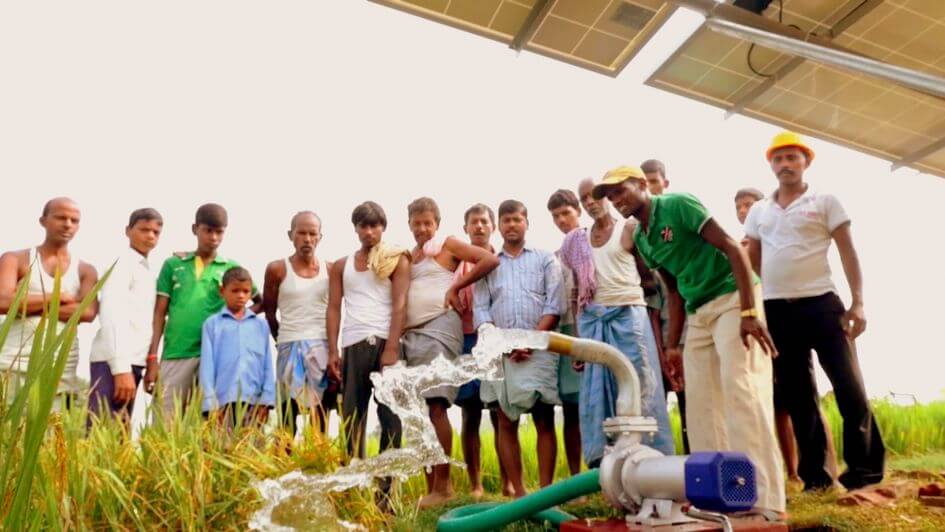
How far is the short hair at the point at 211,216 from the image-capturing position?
199 inches

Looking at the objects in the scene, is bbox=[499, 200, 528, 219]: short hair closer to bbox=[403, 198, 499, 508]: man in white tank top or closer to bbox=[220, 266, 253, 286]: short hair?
bbox=[403, 198, 499, 508]: man in white tank top

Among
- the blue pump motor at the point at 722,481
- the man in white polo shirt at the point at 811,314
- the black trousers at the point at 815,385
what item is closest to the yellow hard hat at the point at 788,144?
the man in white polo shirt at the point at 811,314

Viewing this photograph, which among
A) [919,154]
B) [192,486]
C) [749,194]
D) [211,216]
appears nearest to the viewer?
[192,486]

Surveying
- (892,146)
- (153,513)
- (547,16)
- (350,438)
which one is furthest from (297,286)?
(892,146)

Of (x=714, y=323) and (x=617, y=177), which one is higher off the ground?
(x=617, y=177)

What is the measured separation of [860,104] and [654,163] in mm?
2922

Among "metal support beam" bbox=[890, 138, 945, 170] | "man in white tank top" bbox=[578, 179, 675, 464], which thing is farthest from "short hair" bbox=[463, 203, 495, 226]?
"metal support beam" bbox=[890, 138, 945, 170]

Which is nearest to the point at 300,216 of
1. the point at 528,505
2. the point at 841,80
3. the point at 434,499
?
the point at 434,499

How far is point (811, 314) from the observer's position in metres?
4.06

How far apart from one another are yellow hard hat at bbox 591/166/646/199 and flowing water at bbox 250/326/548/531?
740 millimetres

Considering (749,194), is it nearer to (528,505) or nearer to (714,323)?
(714,323)

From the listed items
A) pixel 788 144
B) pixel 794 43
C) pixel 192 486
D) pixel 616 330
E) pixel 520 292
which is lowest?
pixel 192 486

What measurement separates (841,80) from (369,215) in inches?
171

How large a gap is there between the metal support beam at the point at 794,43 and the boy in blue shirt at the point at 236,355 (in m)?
3.34
